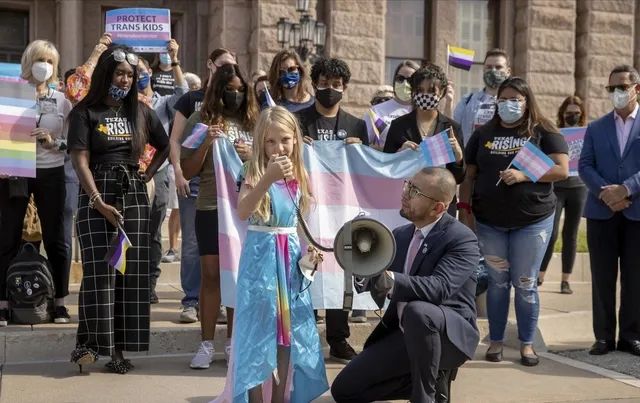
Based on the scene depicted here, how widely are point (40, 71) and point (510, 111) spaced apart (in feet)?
11.6

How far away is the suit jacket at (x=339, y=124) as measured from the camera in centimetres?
609

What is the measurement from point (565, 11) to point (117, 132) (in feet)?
38.4

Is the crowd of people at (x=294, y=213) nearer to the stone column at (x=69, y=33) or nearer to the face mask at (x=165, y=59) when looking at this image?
the face mask at (x=165, y=59)

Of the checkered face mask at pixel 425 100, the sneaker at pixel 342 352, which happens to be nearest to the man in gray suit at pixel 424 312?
the sneaker at pixel 342 352

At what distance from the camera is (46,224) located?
624 cm

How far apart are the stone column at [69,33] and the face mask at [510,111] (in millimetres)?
8834

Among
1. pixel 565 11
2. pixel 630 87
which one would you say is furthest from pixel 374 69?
pixel 630 87

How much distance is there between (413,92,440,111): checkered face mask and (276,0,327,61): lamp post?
22.0 ft

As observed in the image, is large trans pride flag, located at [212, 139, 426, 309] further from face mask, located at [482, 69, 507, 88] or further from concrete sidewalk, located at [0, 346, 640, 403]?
face mask, located at [482, 69, 507, 88]

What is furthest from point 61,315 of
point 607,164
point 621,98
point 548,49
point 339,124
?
point 548,49

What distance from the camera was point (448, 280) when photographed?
4.43 metres

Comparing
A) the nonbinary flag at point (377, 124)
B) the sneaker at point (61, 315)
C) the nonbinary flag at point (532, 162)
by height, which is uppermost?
the nonbinary flag at point (377, 124)

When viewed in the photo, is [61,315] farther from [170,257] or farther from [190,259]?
[170,257]

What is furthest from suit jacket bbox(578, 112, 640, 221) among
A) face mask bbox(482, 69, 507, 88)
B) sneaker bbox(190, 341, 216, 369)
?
sneaker bbox(190, 341, 216, 369)
